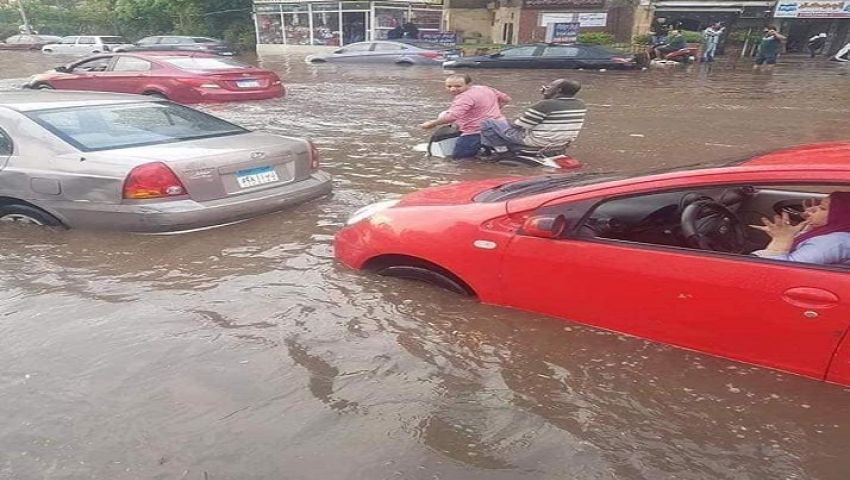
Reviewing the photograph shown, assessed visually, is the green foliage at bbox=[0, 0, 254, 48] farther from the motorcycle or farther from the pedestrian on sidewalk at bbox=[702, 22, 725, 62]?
the motorcycle

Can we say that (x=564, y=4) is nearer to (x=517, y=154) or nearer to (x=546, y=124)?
(x=517, y=154)

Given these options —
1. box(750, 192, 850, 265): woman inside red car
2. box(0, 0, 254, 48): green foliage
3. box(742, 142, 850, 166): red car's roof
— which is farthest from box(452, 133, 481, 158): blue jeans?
box(0, 0, 254, 48): green foliage

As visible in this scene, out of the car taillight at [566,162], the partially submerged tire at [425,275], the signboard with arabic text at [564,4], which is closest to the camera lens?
the partially submerged tire at [425,275]

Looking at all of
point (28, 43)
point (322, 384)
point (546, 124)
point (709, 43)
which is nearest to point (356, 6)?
point (709, 43)

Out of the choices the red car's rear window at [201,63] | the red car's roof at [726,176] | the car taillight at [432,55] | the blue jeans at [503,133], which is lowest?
the car taillight at [432,55]

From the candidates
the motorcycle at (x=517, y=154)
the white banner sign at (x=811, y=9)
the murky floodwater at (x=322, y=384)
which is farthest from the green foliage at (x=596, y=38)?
the murky floodwater at (x=322, y=384)

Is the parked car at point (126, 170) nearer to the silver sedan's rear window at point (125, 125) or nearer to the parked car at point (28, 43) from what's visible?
the silver sedan's rear window at point (125, 125)

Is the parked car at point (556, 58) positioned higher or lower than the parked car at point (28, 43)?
higher

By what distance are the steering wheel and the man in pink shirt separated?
4.85 meters

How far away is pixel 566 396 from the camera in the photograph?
9.89 feet

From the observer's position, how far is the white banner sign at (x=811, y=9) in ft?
90.0

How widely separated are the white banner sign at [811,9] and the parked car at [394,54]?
668 inches

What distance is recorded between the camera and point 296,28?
3341cm

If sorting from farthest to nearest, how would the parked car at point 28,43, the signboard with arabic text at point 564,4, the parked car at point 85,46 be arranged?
1. the parked car at point 28,43
2. the parked car at point 85,46
3. the signboard with arabic text at point 564,4
